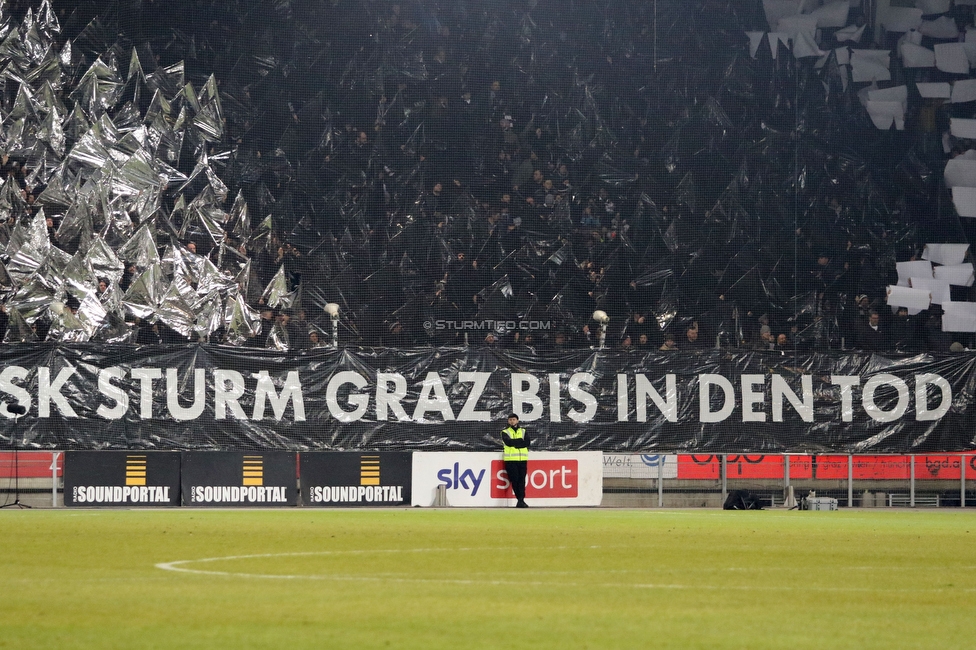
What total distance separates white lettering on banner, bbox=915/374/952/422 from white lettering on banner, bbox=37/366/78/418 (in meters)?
14.2

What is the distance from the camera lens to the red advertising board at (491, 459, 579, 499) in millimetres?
21750

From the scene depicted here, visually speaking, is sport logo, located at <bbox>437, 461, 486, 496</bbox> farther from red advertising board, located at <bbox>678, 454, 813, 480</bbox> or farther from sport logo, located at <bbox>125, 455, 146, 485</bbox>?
sport logo, located at <bbox>125, 455, 146, 485</bbox>

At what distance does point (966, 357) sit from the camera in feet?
76.3

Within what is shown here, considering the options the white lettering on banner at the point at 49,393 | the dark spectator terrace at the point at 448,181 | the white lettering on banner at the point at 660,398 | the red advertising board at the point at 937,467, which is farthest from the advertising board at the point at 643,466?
the white lettering on banner at the point at 49,393

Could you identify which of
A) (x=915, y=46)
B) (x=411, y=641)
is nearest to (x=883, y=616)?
(x=411, y=641)

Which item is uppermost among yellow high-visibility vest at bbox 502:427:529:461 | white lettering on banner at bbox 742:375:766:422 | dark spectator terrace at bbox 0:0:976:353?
dark spectator terrace at bbox 0:0:976:353

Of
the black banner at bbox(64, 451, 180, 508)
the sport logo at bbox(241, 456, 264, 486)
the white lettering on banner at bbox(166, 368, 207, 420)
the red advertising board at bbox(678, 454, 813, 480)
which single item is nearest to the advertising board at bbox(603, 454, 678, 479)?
the red advertising board at bbox(678, 454, 813, 480)

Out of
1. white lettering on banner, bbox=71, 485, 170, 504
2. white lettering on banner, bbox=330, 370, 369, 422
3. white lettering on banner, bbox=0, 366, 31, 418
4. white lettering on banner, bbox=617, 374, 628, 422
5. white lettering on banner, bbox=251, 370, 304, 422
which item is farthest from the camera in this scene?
white lettering on banner, bbox=617, 374, 628, 422

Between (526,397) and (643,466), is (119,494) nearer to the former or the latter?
(526,397)

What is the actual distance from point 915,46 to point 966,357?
802 centimetres

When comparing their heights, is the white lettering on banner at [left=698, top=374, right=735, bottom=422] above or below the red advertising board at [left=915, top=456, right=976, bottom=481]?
above

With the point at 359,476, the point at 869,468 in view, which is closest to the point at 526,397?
the point at 359,476

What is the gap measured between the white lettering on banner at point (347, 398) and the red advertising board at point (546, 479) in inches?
93.3

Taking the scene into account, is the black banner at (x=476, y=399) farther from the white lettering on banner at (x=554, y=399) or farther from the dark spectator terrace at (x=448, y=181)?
the dark spectator terrace at (x=448, y=181)
